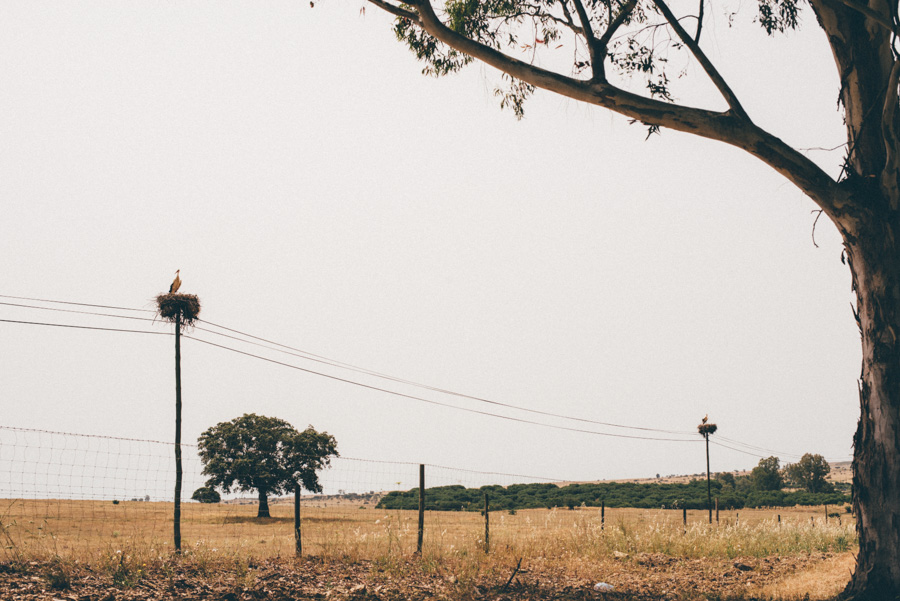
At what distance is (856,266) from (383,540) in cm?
770

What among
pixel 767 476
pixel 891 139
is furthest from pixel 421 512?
pixel 767 476

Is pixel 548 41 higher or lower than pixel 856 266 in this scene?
higher

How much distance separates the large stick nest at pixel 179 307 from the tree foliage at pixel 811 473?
291 feet

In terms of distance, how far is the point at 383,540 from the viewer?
32.2 feet

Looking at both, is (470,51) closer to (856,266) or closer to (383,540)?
(856,266)

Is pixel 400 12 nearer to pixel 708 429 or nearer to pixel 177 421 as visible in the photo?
pixel 177 421

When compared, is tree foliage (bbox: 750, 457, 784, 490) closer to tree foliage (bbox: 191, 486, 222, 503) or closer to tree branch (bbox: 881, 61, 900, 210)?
tree foliage (bbox: 191, 486, 222, 503)

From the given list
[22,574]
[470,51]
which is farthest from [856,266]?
[22,574]

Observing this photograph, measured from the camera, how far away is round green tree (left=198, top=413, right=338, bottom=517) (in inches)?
1528

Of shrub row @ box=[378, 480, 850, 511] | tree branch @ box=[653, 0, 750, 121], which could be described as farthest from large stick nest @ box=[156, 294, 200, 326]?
shrub row @ box=[378, 480, 850, 511]

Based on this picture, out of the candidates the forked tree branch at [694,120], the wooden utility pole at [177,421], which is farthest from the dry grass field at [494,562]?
the forked tree branch at [694,120]

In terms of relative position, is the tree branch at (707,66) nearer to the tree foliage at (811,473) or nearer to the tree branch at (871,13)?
the tree branch at (871,13)

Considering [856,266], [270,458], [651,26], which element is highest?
[651,26]

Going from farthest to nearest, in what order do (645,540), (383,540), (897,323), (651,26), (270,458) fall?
(270,458) < (645,540) < (651,26) < (383,540) < (897,323)
